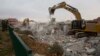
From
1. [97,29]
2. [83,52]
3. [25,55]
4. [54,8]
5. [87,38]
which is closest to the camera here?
[25,55]

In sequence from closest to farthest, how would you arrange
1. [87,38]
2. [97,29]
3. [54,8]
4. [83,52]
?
1. [83,52]
2. [97,29]
3. [87,38]
4. [54,8]

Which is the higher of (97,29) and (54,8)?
(54,8)

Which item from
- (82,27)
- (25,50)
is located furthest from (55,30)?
(25,50)

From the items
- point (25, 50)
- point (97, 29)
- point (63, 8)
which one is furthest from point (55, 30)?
point (25, 50)

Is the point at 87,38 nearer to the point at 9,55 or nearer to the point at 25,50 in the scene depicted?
the point at 9,55

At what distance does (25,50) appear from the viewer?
2693mm

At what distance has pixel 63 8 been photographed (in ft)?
119

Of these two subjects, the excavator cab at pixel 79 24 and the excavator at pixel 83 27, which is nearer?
the excavator at pixel 83 27

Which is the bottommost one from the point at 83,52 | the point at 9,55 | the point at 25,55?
the point at 83,52

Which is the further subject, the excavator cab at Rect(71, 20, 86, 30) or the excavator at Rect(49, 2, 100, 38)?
the excavator cab at Rect(71, 20, 86, 30)

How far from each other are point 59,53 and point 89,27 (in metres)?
13.1

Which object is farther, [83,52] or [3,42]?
[83,52]

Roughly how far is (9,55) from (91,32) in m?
20.5

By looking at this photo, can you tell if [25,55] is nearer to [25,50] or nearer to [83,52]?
[25,50]
